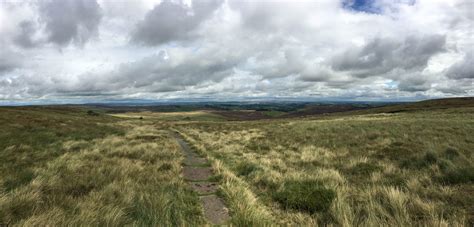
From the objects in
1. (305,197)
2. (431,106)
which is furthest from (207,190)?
(431,106)

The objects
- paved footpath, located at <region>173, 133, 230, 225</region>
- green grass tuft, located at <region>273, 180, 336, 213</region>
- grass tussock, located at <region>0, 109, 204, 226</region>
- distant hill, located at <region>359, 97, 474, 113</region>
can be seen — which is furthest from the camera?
distant hill, located at <region>359, 97, 474, 113</region>

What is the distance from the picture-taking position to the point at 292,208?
5641 millimetres

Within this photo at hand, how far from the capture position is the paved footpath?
5.12 meters

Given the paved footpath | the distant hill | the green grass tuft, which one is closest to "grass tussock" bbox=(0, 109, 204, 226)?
the paved footpath

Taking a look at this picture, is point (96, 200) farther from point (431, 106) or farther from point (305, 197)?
point (431, 106)

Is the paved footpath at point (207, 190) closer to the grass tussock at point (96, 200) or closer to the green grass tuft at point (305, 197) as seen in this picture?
the grass tussock at point (96, 200)

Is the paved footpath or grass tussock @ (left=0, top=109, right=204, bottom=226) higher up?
grass tussock @ (left=0, top=109, right=204, bottom=226)

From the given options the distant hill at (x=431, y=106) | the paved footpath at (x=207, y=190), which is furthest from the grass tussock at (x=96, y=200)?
the distant hill at (x=431, y=106)

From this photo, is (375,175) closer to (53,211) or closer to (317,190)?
(317,190)

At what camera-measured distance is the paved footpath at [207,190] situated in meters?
5.12

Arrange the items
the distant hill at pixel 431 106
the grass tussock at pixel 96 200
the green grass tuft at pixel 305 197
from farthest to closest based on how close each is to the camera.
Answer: the distant hill at pixel 431 106 → the green grass tuft at pixel 305 197 → the grass tussock at pixel 96 200

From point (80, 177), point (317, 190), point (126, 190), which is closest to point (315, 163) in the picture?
point (317, 190)

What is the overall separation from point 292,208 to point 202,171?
16.1 ft

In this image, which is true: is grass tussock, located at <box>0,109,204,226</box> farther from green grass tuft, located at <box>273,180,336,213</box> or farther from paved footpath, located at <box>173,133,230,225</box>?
green grass tuft, located at <box>273,180,336,213</box>
